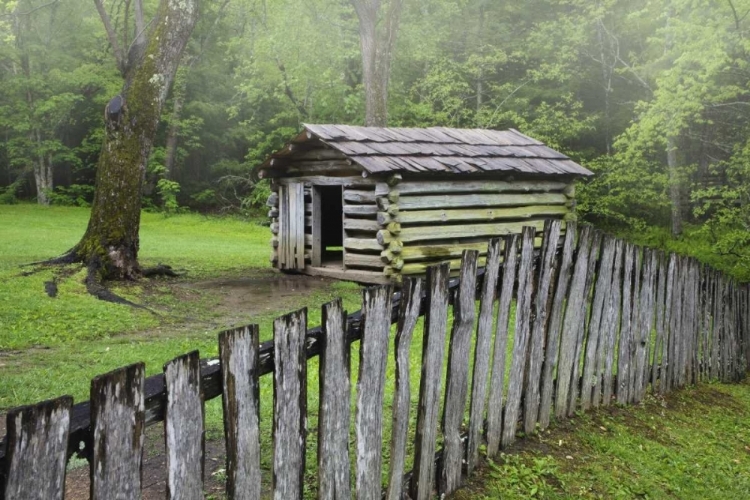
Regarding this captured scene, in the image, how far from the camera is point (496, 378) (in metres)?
4.70

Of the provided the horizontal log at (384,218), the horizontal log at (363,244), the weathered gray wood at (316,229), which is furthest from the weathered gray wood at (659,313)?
the weathered gray wood at (316,229)

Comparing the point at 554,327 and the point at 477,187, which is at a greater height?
the point at 477,187

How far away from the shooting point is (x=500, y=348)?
4.73m

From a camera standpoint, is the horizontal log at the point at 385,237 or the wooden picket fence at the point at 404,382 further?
the horizontal log at the point at 385,237

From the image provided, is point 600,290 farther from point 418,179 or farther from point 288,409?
point 418,179

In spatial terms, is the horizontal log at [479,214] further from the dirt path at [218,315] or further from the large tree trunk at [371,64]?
the large tree trunk at [371,64]

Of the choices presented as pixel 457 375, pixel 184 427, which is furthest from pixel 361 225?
pixel 184 427

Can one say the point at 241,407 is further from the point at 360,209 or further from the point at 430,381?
the point at 360,209

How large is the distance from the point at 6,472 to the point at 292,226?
13.3 meters

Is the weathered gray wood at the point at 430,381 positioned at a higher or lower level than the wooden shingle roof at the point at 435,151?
lower

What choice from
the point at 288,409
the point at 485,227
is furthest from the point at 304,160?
the point at 288,409

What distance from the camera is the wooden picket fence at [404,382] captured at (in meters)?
2.32

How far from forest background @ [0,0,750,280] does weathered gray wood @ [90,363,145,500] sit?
20.1 metres

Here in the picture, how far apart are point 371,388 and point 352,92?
29.7m
